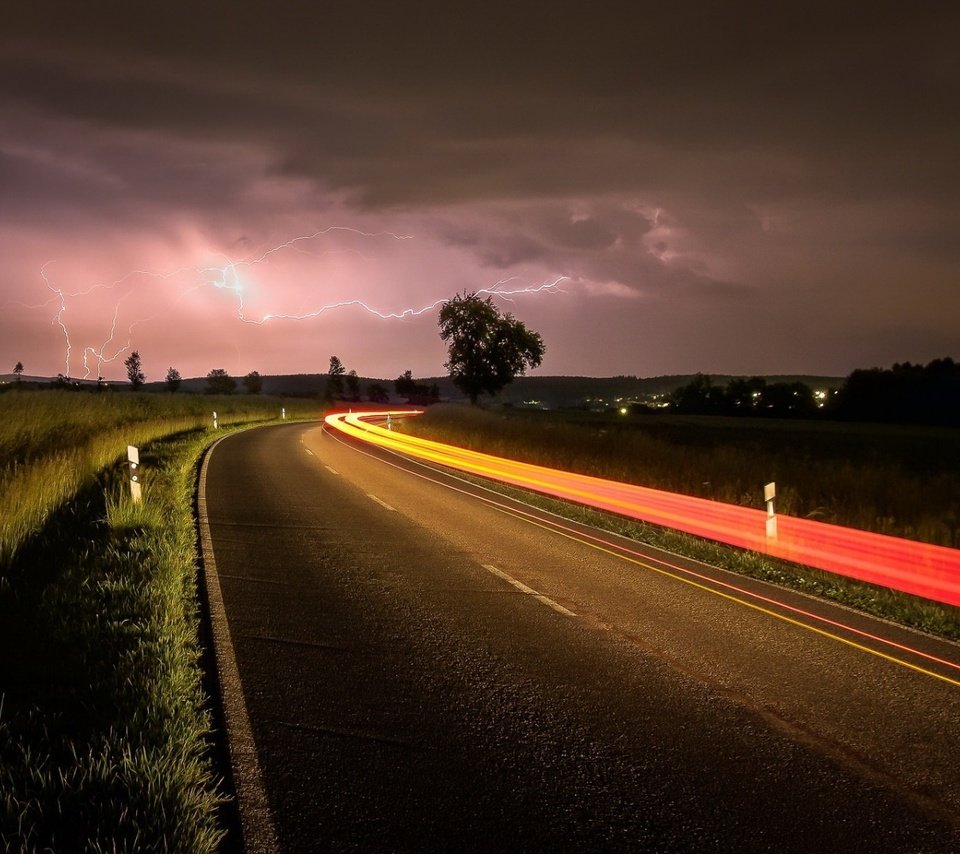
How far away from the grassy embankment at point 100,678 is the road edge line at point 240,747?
0.15 m

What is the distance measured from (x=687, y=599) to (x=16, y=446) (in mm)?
16866

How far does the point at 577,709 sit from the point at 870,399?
70.3m

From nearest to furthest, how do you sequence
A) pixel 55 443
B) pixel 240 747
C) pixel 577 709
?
pixel 240 747 < pixel 577 709 < pixel 55 443

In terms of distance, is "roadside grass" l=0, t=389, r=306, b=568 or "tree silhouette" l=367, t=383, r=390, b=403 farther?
"tree silhouette" l=367, t=383, r=390, b=403

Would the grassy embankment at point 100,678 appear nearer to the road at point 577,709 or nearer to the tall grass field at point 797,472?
the road at point 577,709

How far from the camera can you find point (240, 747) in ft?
13.8

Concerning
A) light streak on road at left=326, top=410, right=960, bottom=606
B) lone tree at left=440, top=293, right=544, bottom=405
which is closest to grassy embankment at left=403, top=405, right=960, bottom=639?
light streak on road at left=326, top=410, right=960, bottom=606

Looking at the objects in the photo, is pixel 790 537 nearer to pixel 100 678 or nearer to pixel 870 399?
pixel 100 678

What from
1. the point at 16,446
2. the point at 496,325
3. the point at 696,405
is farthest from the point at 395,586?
the point at 696,405

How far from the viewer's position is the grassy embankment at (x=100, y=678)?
3.29 meters

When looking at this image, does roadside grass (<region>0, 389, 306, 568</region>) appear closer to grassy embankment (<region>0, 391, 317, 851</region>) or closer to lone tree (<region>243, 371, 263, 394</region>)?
grassy embankment (<region>0, 391, 317, 851</region>)

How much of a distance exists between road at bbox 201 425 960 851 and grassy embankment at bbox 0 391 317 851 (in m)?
0.43


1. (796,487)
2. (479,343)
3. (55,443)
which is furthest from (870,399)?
(55,443)

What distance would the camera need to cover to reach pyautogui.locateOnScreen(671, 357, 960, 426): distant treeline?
5862 centimetres
